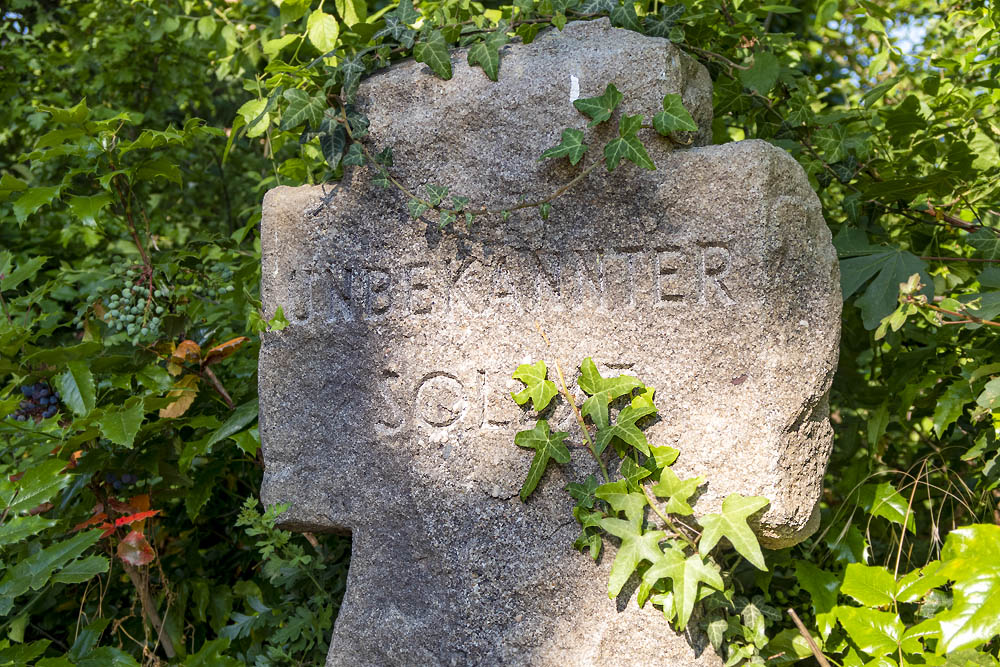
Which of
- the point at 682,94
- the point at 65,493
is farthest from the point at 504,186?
the point at 65,493

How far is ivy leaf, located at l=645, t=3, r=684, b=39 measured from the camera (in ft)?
5.68

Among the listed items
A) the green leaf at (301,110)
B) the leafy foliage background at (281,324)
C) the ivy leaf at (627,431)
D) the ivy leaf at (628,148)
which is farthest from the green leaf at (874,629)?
the green leaf at (301,110)

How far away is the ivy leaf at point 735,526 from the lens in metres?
1.41

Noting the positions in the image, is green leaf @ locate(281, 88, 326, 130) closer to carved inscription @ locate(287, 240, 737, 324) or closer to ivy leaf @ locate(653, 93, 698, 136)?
carved inscription @ locate(287, 240, 737, 324)

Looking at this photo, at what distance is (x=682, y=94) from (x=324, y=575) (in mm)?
1447

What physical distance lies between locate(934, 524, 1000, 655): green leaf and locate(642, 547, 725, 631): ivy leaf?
36cm

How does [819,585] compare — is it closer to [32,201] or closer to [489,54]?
[489,54]

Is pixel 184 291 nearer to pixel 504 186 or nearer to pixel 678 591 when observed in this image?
pixel 504 186

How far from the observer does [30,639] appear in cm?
234

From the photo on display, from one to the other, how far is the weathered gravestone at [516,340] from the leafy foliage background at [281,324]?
79mm

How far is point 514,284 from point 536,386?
220 mm

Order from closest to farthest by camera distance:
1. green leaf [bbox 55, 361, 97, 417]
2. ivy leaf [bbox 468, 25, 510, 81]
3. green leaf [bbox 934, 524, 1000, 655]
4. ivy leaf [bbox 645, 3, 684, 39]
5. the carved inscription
A: green leaf [bbox 934, 524, 1000, 655] → the carved inscription → ivy leaf [bbox 468, 25, 510, 81] → ivy leaf [bbox 645, 3, 684, 39] → green leaf [bbox 55, 361, 97, 417]

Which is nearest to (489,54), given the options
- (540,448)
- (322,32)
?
(322,32)

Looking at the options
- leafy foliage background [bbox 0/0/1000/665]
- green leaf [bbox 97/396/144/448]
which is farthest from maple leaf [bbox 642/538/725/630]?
green leaf [bbox 97/396/144/448]
